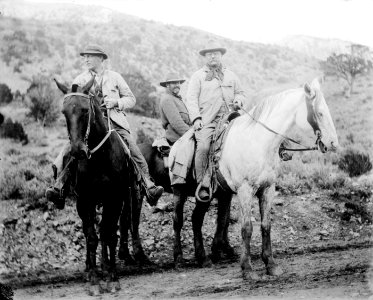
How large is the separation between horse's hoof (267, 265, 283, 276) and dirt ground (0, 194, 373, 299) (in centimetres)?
13

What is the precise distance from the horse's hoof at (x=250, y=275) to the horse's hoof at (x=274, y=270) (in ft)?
0.76

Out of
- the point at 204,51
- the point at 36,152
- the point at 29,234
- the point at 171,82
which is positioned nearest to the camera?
the point at 204,51

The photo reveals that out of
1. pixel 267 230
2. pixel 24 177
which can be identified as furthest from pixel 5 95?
pixel 267 230

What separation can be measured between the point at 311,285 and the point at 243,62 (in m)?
32.5

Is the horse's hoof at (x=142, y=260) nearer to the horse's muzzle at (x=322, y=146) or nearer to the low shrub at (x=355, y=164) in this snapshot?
the horse's muzzle at (x=322, y=146)

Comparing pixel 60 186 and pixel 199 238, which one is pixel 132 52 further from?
pixel 60 186

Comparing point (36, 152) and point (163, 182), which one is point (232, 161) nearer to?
point (163, 182)

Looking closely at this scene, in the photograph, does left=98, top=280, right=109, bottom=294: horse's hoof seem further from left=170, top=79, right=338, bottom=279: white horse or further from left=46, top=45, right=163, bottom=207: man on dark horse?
left=170, top=79, right=338, bottom=279: white horse

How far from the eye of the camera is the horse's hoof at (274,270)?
6.01 metres

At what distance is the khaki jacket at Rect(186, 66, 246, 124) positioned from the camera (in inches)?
284

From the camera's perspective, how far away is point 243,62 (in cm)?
3634

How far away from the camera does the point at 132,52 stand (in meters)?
31.1

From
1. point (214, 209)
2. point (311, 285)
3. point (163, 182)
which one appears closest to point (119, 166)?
point (163, 182)

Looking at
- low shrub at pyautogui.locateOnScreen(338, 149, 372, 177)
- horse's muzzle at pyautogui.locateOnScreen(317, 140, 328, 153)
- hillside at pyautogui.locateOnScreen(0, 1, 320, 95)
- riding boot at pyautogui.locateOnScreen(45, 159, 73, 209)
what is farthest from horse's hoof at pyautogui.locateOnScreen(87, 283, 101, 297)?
hillside at pyautogui.locateOnScreen(0, 1, 320, 95)
